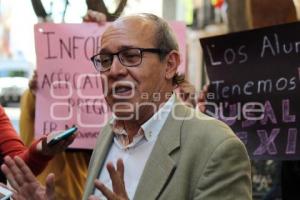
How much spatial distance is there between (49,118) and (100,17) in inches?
21.2

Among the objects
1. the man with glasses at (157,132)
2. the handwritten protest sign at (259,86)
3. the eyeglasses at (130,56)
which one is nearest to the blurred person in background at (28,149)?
the man with glasses at (157,132)

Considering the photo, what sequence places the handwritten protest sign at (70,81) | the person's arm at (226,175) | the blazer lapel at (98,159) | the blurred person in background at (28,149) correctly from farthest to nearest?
the handwritten protest sign at (70,81)
the blurred person in background at (28,149)
the blazer lapel at (98,159)
the person's arm at (226,175)

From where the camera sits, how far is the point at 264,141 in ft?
8.41

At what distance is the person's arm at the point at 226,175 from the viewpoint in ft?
4.96

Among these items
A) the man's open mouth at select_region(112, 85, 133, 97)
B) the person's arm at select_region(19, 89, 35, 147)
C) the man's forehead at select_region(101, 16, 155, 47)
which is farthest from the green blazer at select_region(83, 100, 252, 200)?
the person's arm at select_region(19, 89, 35, 147)

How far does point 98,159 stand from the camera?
1914mm

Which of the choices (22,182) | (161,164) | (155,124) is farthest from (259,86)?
(22,182)

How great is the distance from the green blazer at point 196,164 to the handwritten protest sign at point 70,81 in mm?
1101

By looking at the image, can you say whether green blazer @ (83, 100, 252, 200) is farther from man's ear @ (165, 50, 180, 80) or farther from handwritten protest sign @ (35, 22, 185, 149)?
handwritten protest sign @ (35, 22, 185, 149)

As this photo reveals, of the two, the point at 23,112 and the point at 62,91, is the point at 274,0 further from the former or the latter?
the point at 23,112

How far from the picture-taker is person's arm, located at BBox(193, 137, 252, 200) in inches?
59.5

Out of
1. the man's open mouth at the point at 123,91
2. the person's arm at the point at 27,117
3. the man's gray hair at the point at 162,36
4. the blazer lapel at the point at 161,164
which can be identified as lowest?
the person's arm at the point at 27,117

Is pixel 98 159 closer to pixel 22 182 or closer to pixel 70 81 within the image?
pixel 22 182

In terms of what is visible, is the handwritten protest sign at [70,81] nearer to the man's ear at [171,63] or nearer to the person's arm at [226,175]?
the man's ear at [171,63]
